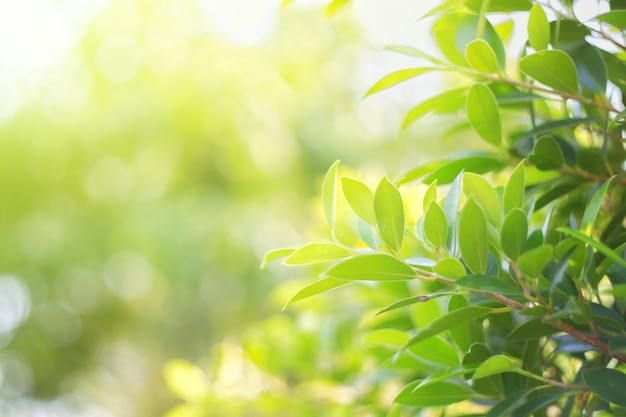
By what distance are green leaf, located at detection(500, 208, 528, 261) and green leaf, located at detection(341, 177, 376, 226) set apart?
5 cm

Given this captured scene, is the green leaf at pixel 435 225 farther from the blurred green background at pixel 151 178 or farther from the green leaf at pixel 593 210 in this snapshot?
the blurred green background at pixel 151 178

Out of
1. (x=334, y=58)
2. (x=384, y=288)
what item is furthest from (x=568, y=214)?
(x=334, y=58)

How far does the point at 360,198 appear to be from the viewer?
251 mm

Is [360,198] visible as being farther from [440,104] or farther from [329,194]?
[440,104]

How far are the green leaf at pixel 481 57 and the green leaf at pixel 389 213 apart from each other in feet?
0.28

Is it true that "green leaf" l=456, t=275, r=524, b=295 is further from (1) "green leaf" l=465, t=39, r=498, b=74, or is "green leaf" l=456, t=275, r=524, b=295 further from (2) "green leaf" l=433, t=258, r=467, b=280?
(1) "green leaf" l=465, t=39, r=498, b=74

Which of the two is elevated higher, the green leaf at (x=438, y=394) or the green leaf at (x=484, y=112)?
the green leaf at (x=484, y=112)

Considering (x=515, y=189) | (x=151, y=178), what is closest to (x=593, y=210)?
(x=515, y=189)

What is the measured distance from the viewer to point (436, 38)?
1.08ft

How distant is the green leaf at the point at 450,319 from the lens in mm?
228

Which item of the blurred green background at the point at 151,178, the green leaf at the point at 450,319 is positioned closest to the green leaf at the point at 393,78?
the green leaf at the point at 450,319

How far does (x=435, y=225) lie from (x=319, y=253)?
0.05 meters

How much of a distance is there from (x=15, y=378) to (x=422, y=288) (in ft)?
8.30

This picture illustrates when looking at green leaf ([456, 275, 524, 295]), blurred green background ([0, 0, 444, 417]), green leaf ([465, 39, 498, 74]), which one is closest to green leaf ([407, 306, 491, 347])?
green leaf ([456, 275, 524, 295])
